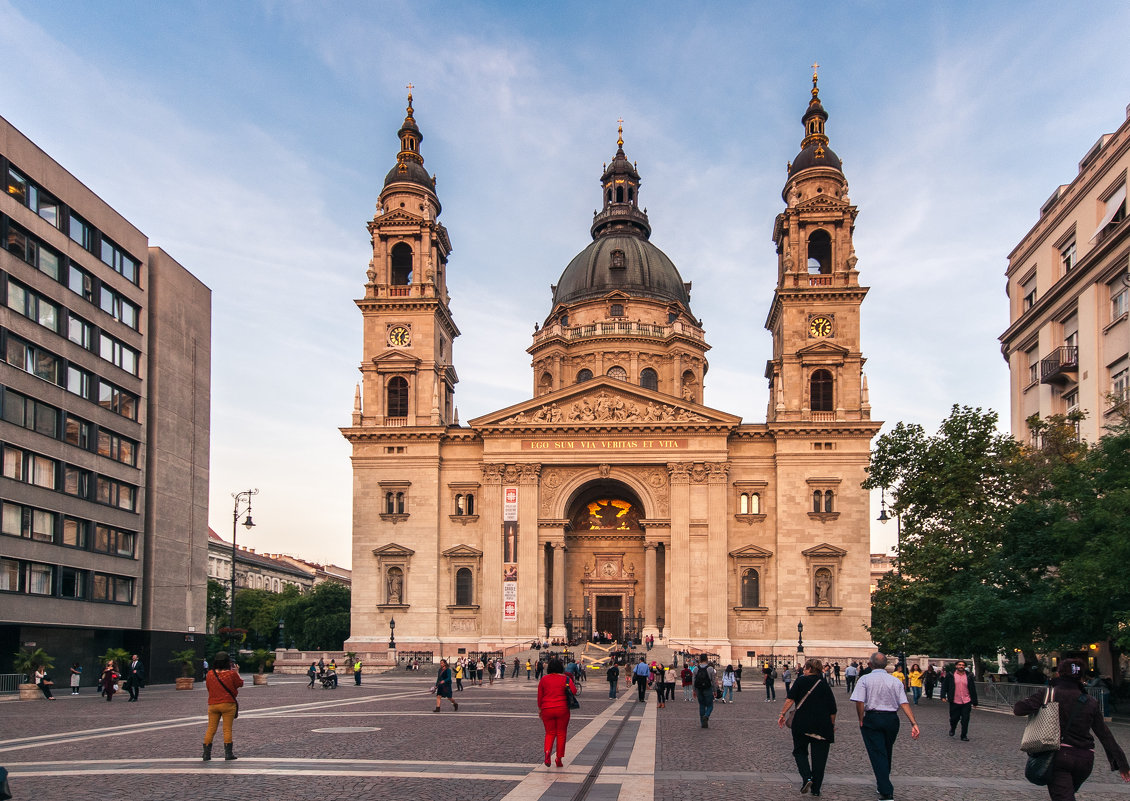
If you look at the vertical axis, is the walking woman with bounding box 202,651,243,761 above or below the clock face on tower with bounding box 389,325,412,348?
below

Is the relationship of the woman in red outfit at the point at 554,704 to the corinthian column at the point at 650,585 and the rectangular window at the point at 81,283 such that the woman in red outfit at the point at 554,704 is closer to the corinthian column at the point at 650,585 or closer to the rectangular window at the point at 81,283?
the rectangular window at the point at 81,283

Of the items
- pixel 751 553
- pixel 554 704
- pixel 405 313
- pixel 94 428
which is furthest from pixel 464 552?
pixel 554 704

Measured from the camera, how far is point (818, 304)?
73.2 metres

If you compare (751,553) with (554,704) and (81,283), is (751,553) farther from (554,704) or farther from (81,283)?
(554,704)

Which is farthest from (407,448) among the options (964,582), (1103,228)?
(1103,228)

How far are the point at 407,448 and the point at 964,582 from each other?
40764 mm

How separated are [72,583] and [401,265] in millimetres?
37671

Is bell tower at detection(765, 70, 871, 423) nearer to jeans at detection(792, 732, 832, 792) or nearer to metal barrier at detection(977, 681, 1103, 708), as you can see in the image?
metal barrier at detection(977, 681, 1103, 708)

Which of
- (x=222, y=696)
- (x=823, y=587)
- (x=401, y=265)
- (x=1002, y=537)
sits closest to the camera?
(x=222, y=696)

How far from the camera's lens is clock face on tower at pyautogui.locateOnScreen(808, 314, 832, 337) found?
72.9m

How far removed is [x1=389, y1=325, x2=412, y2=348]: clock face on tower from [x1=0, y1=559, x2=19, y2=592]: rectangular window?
34.6 metres

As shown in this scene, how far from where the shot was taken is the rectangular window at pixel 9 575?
4269 centimetres

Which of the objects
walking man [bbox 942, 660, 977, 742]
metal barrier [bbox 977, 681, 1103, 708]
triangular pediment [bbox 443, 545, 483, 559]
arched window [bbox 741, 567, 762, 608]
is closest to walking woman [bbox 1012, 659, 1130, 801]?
walking man [bbox 942, 660, 977, 742]

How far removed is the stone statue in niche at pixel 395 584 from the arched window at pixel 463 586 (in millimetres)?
3555
